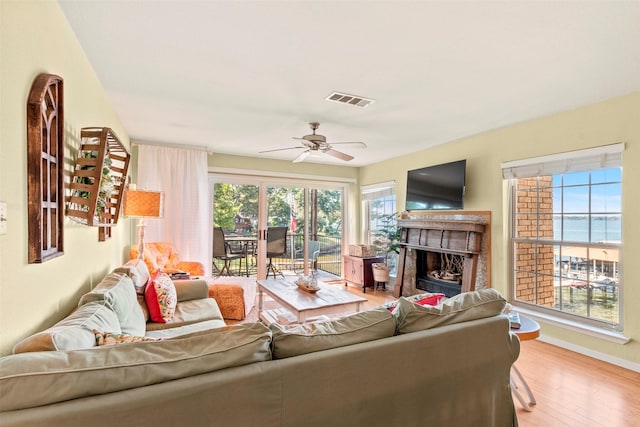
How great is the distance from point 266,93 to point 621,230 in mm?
3439

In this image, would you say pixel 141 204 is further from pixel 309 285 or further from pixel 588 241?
pixel 588 241

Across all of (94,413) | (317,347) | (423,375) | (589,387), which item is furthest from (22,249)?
(589,387)

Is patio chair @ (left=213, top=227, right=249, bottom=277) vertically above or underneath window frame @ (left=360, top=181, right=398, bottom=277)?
underneath

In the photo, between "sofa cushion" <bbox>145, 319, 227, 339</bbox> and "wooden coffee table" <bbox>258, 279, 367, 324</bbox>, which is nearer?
"sofa cushion" <bbox>145, 319, 227, 339</bbox>

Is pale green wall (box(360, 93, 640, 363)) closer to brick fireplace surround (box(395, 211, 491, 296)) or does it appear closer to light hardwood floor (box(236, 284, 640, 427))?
brick fireplace surround (box(395, 211, 491, 296))

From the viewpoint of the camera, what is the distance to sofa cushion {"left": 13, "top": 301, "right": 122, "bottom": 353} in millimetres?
1151

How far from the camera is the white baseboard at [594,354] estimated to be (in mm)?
2775

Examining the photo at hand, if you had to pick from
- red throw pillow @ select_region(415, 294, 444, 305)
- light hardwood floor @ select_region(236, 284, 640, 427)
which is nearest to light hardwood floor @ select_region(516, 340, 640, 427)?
light hardwood floor @ select_region(236, 284, 640, 427)

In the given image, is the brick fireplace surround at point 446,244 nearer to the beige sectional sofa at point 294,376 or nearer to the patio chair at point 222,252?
the beige sectional sofa at point 294,376

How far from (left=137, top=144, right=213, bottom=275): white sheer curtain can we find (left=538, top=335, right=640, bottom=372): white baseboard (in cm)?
462

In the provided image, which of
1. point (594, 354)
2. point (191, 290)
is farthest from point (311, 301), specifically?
point (594, 354)

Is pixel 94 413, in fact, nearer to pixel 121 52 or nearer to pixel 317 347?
pixel 317 347

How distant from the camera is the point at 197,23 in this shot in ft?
6.01

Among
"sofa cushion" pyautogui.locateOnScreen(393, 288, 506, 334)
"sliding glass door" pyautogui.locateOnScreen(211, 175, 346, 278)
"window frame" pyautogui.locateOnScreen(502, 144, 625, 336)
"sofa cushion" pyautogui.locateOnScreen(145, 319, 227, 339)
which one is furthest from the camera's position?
"sliding glass door" pyautogui.locateOnScreen(211, 175, 346, 278)
